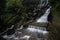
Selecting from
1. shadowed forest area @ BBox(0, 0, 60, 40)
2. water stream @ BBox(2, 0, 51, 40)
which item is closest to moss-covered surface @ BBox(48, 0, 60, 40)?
shadowed forest area @ BBox(0, 0, 60, 40)

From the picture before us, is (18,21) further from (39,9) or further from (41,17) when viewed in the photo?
(39,9)

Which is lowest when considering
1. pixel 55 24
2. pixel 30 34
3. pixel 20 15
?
pixel 30 34

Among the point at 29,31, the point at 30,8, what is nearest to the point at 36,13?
the point at 30,8

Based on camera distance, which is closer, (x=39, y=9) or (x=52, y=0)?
(x=52, y=0)

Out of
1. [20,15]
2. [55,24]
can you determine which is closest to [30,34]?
[55,24]

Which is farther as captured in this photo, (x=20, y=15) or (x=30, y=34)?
(x=20, y=15)

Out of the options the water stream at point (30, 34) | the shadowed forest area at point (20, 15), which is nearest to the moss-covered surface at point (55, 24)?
the shadowed forest area at point (20, 15)

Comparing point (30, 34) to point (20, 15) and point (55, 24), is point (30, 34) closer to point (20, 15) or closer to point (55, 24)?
point (55, 24)

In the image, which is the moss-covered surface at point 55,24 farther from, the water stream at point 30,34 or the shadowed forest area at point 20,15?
the water stream at point 30,34
